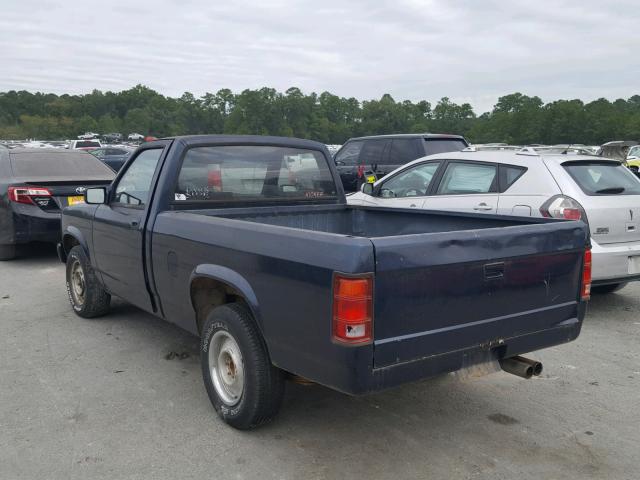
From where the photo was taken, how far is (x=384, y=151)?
43.5 feet

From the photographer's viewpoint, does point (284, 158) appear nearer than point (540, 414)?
No

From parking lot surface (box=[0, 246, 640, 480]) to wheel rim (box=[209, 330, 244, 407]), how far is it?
0.20 m

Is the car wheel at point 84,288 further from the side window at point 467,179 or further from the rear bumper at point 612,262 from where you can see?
the rear bumper at point 612,262

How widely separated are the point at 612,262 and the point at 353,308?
13.2 ft

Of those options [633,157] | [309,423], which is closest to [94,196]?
[309,423]

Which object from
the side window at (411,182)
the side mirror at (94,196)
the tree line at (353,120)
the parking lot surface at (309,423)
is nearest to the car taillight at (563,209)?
the parking lot surface at (309,423)

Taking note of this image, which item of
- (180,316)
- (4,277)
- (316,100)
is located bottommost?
(4,277)

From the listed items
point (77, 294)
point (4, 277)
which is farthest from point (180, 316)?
point (4, 277)

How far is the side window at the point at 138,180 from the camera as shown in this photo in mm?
4750

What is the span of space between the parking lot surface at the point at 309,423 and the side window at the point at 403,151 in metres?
7.52

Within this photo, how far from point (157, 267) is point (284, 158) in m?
1.40

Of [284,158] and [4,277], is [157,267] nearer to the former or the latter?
[284,158]

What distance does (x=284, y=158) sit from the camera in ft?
16.3

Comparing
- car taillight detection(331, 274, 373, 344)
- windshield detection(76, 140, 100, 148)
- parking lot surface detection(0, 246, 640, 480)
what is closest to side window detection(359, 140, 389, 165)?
parking lot surface detection(0, 246, 640, 480)
